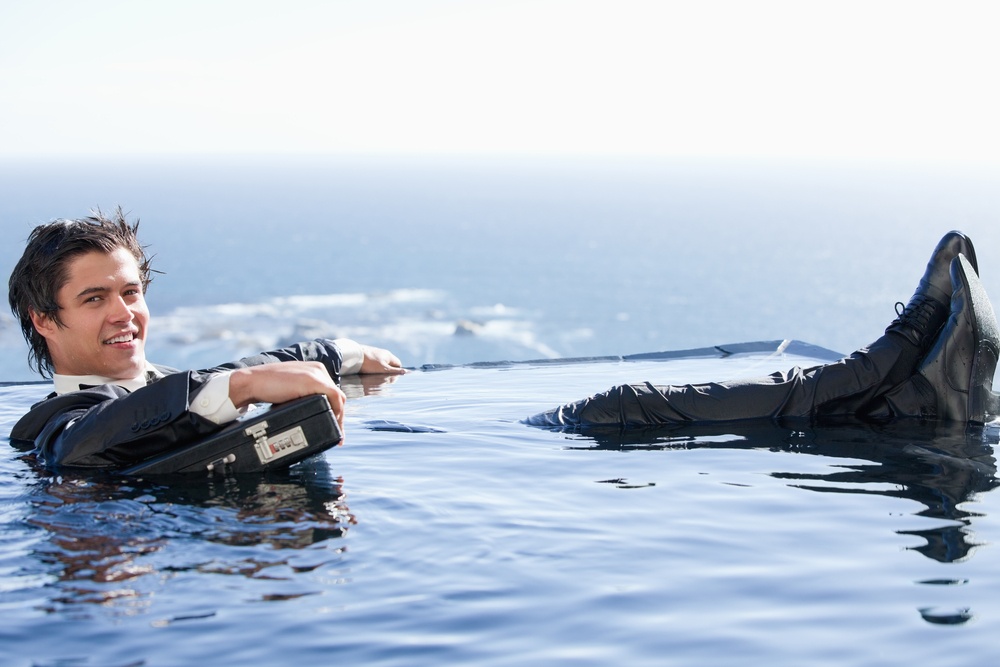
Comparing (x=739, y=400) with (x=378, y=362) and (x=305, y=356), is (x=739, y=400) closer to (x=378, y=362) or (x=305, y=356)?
(x=305, y=356)

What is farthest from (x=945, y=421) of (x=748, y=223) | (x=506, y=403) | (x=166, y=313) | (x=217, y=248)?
(x=748, y=223)

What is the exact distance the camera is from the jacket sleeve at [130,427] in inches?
132

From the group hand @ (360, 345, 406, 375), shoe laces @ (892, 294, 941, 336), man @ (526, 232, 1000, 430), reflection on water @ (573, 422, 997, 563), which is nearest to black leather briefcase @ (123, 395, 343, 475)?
reflection on water @ (573, 422, 997, 563)

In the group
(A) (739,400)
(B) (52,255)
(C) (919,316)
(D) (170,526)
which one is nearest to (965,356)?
(C) (919,316)

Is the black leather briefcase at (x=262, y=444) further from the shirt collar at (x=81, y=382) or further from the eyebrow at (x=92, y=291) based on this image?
the eyebrow at (x=92, y=291)

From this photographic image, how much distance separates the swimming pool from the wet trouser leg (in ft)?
0.57

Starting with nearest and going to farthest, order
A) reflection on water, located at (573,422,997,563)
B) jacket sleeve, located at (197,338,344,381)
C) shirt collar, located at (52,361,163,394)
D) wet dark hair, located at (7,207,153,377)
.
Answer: reflection on water, located at (573,422,997,563) → wet dark hair, located at (7,207,153,377) → shirt collar, located at (52,361,163,394) → jacket sleeve, located at (197,338,344,381)

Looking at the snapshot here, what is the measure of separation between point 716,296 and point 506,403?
10092 centimetres

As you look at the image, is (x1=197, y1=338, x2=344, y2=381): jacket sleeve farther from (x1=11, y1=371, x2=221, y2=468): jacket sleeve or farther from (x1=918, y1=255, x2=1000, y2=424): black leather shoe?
(x1=918, y1=255, x2=1000, y2=424): black leather shoe

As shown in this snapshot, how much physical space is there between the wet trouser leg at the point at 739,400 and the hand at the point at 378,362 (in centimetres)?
158

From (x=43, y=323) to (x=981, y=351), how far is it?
349 cm

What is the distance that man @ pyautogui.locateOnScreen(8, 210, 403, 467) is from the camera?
335 cm

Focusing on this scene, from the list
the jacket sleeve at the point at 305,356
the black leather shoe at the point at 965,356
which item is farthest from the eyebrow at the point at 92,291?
the black leather shoe at the point at 965,356

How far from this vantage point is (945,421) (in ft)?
14.0
